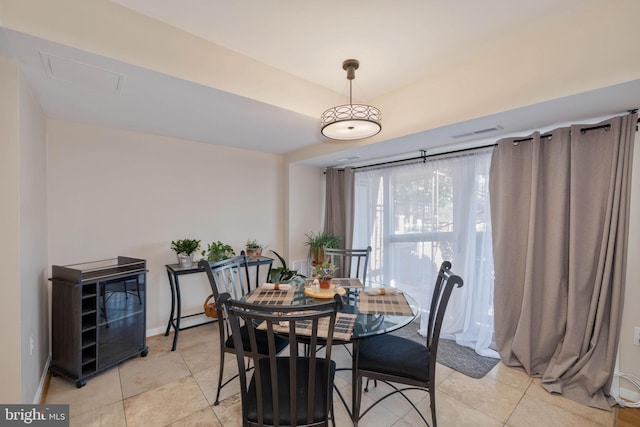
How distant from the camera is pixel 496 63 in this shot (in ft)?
6.51

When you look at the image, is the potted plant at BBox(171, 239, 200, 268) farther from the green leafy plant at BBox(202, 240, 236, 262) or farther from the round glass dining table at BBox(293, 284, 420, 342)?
the round glass dining table at BBox(293, 284, 420, 342)

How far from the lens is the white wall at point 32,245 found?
1677 millimetres

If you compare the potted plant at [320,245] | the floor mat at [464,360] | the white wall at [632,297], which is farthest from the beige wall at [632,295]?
the potted plant at [320,245]

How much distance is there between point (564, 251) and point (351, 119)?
208 centimetres

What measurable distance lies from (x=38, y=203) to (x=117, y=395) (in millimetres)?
1647

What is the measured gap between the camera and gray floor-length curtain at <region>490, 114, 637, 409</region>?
1951 mm

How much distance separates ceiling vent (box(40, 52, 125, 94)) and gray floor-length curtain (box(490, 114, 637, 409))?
3204mm

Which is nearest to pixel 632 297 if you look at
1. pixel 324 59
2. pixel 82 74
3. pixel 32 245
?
pixel 324 59

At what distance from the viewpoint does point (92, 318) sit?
2271 mm

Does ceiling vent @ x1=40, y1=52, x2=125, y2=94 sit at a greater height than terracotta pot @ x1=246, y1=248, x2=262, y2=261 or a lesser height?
greater

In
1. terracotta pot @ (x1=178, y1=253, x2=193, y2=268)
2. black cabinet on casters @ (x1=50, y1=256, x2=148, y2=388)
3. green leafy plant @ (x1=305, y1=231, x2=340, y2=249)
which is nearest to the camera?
black cabinet on casters @ (x1=50, y1=256, x2=148, y2=388)

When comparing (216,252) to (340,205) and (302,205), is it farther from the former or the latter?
(340,205)

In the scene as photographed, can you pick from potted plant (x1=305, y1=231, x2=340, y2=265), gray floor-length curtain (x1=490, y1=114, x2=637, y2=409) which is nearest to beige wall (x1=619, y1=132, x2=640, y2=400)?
gray floor-length curtain (x1=490, y1=114, x2=637, y2=409)

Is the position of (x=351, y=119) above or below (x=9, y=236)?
above
